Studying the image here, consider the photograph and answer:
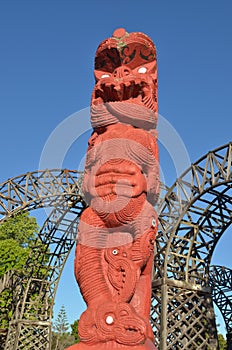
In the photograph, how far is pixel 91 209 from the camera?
539cm

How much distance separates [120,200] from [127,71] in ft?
7.76

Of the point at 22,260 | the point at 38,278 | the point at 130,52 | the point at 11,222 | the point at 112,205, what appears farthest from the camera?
the point at 11,222

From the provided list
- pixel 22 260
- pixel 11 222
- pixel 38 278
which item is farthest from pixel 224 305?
pixel 11 222

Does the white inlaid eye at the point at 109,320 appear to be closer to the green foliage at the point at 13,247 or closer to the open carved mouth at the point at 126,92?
the open carved mouth at the point at 126,92

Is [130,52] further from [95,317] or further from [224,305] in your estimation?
[224,305]

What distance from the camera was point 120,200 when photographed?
204 inches

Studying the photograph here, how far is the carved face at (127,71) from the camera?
6.11m

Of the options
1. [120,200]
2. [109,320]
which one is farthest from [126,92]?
[109,320]

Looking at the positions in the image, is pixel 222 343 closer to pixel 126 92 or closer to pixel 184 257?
pixel 184 257

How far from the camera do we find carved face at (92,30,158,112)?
6106 millimetres

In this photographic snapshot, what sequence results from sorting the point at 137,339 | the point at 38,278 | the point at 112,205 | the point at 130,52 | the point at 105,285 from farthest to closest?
the point at 38,278 < the point at 130,52 < the point at 112,205 < the point at 105,285 < the point at 137,339

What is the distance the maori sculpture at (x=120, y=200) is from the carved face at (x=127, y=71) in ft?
0.05

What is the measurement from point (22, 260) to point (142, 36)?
1788 centimetres

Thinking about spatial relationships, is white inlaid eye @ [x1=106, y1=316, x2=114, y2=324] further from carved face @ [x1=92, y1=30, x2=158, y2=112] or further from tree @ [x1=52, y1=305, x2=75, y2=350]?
tree @ [x1=52, y1=305, x2=75, y2=350]
